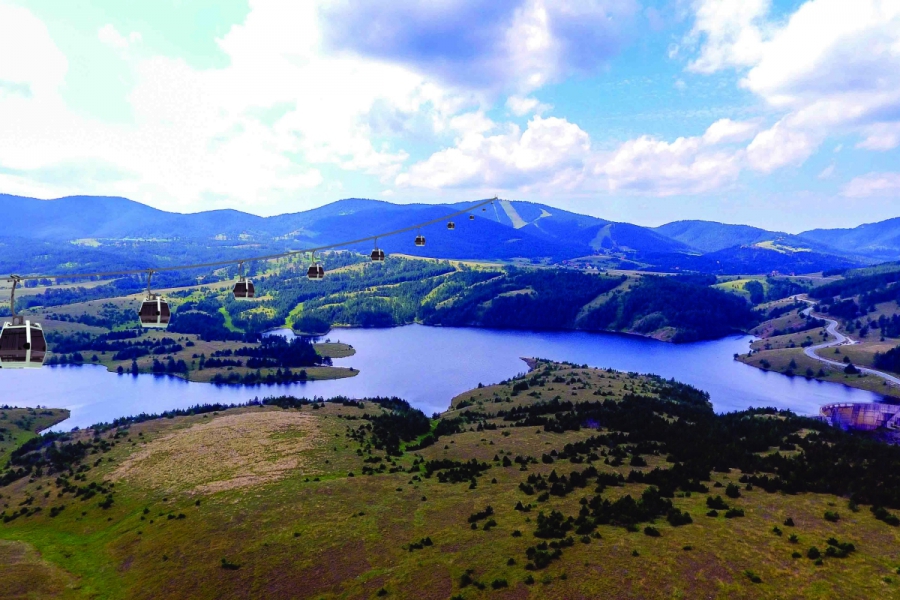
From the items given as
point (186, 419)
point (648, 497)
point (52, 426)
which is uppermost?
point (648, 497)

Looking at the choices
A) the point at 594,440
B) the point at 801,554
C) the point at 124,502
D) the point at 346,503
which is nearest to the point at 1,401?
the point at 124,502

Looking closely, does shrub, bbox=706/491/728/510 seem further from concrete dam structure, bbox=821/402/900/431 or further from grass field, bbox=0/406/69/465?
grass field, bbox=0/406/69/465

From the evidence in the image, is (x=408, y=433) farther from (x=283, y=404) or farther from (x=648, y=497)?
(x=648, y=497)

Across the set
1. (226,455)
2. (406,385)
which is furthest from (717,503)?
(406,385)

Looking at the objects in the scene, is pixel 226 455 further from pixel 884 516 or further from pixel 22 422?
pixel 22 422

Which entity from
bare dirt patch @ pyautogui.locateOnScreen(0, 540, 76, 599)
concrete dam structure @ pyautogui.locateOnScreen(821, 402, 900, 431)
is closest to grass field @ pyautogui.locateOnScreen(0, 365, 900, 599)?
bare dirt patch @ pyautogui.locateOnScreen(0, 540, 76, 599)

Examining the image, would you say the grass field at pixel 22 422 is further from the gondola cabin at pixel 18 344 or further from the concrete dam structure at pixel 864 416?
the concrete dam structure at pixel 864 416
